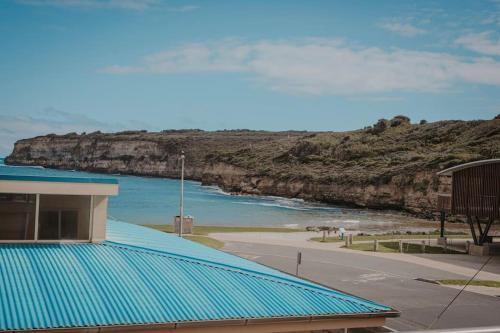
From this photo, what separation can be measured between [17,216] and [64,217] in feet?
3.57

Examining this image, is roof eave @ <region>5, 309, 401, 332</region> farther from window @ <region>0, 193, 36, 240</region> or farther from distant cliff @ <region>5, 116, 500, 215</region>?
distant cliff @ <region>5, 116, 500, 215</region>

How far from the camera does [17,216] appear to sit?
559 inches

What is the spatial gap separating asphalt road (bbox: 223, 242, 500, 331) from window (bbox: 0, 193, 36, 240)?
1205 centimetres

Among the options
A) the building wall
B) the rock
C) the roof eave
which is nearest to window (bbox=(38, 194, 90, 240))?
the building wall

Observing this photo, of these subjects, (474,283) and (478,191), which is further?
(478,191)

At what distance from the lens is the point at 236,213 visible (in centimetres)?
9212

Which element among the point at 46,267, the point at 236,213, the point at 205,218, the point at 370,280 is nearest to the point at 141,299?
the point at 46,267

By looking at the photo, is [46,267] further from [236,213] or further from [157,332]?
[236,213]

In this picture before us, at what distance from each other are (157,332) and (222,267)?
3.60 meters

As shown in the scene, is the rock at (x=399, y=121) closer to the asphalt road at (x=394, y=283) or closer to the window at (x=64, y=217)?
the asphalt road at (x=394, y=283)

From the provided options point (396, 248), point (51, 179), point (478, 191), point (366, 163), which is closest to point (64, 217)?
point (51, 179)

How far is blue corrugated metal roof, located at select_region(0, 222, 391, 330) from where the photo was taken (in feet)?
36.0

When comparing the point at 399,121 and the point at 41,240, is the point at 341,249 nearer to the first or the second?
the point at 41,240

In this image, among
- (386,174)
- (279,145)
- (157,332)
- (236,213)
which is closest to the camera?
(157,332)
